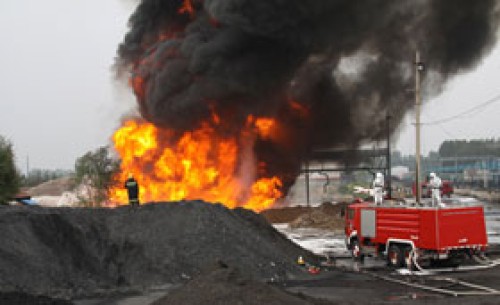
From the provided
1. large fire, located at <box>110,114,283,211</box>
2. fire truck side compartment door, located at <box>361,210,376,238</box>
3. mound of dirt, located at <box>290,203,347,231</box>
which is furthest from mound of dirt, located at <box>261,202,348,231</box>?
fire truck side compartment door, located at <box>361,210,376,238</box>

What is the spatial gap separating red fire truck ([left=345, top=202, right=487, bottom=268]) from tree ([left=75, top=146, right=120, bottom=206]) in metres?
22.3

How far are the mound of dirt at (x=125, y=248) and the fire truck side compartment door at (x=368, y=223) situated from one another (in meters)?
2.27

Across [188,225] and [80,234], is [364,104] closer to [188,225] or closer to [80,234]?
[188,225]

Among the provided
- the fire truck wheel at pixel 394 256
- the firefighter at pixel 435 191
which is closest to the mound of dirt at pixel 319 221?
the fire truck wheel at pixel 394 256

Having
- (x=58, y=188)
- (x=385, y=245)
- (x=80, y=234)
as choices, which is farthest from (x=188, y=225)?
(x=58, y=188)

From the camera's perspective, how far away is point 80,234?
20000 millimetres

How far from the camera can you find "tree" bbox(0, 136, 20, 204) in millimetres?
37156

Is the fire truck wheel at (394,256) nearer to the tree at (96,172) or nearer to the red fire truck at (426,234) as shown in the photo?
the red fire truck at (426,234)

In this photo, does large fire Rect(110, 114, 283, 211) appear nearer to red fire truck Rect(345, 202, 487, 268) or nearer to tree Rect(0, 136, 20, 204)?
tree Rect(0, 136, 20, 204)

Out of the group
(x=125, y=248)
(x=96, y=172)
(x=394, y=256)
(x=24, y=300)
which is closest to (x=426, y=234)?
(x=394, y=256)

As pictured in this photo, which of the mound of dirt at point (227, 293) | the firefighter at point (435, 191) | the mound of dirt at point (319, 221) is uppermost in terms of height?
the firefighter at point (435, 191)

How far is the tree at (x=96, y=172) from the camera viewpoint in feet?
127

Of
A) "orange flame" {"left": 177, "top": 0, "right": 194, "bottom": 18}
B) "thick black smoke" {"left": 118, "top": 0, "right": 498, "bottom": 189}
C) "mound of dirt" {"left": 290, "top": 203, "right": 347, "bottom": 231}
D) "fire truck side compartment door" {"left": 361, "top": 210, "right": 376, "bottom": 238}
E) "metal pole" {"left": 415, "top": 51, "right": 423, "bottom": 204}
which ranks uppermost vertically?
"orange flame" {"left": 177, "top": 0, "right": 194, "bottom": 18}

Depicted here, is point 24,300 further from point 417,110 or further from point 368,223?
point 417,110
